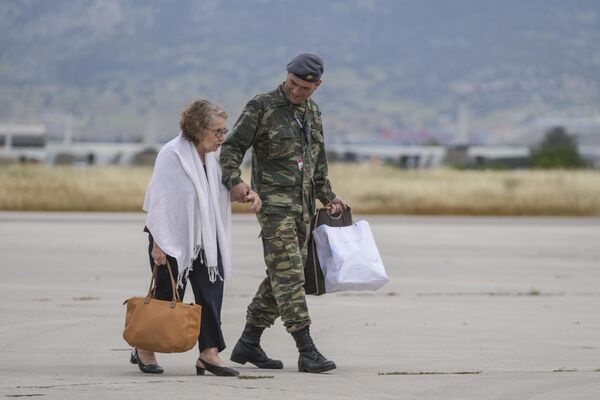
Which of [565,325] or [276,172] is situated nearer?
[276,172]

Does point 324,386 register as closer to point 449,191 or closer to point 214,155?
point 214,155

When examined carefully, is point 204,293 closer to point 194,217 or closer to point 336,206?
point 194,217

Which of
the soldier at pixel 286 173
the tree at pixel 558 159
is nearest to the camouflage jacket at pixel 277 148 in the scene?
the soldier at pixel 286 173

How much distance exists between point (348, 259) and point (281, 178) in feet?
2.17

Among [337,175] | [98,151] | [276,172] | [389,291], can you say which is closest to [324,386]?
[276,172]

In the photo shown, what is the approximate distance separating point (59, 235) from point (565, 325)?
16.1 metres

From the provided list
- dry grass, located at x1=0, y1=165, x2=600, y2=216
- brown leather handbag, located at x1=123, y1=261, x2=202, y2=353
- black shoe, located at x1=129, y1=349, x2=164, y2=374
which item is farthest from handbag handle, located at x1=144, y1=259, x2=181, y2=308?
dry grass, located at x1=0, y1=165, x2=600, y2=216

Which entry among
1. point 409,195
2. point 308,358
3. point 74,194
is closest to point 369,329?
point 308,358

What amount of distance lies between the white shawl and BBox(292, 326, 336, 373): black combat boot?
0.75 meters

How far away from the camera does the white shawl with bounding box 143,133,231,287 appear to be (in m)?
8.32

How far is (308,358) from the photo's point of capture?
344 inches

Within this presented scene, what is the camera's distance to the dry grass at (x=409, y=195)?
140 feet

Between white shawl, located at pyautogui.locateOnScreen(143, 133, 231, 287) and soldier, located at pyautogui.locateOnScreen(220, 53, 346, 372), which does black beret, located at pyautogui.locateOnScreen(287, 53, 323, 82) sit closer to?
soldier, located at pyautogui.locateOnScreen(220, 53, 346, 372)

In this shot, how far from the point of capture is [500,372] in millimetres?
8773
